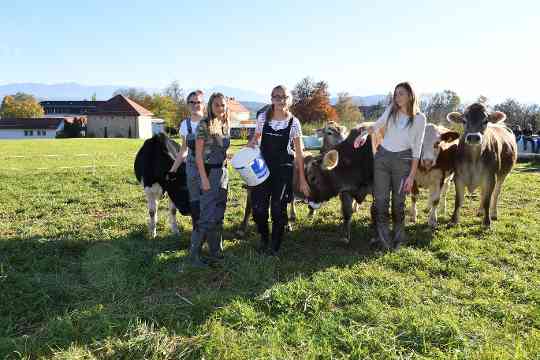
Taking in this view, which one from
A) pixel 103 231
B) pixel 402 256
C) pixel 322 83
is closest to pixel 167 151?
pixel 103 231

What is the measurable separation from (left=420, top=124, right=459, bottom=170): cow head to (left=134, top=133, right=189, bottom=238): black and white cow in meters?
3.61

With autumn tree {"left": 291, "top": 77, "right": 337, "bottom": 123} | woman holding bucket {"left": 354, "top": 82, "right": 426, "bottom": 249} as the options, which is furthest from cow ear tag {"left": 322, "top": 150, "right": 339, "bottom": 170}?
autumn tree {"left": 291, "top": 77, "right": 337, "bottom": 123}

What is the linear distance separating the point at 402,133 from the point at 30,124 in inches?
3367

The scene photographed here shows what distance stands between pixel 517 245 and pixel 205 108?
15.9ft

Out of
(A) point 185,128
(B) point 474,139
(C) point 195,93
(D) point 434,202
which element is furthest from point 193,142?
(D) point 434,202

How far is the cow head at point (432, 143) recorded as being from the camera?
646 cm

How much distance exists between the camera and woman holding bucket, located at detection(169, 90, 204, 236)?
5.26 m

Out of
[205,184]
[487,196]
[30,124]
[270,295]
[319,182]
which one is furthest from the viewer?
[30,124]

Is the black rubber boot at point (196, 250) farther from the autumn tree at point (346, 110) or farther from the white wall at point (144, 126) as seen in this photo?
the white wall at point (144, 126)

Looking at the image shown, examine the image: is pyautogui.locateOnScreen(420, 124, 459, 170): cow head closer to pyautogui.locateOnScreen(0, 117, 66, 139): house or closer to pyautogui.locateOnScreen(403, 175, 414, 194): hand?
pyautogui.locateOnScreen(403, 175, 414, 194): hand

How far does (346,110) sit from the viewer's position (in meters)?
65.6

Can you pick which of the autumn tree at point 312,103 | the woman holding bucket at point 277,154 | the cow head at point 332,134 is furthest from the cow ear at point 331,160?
the autumn tree at point 312,103

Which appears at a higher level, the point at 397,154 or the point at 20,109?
the point at 20,109

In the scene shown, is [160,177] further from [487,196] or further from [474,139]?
[487,196]
